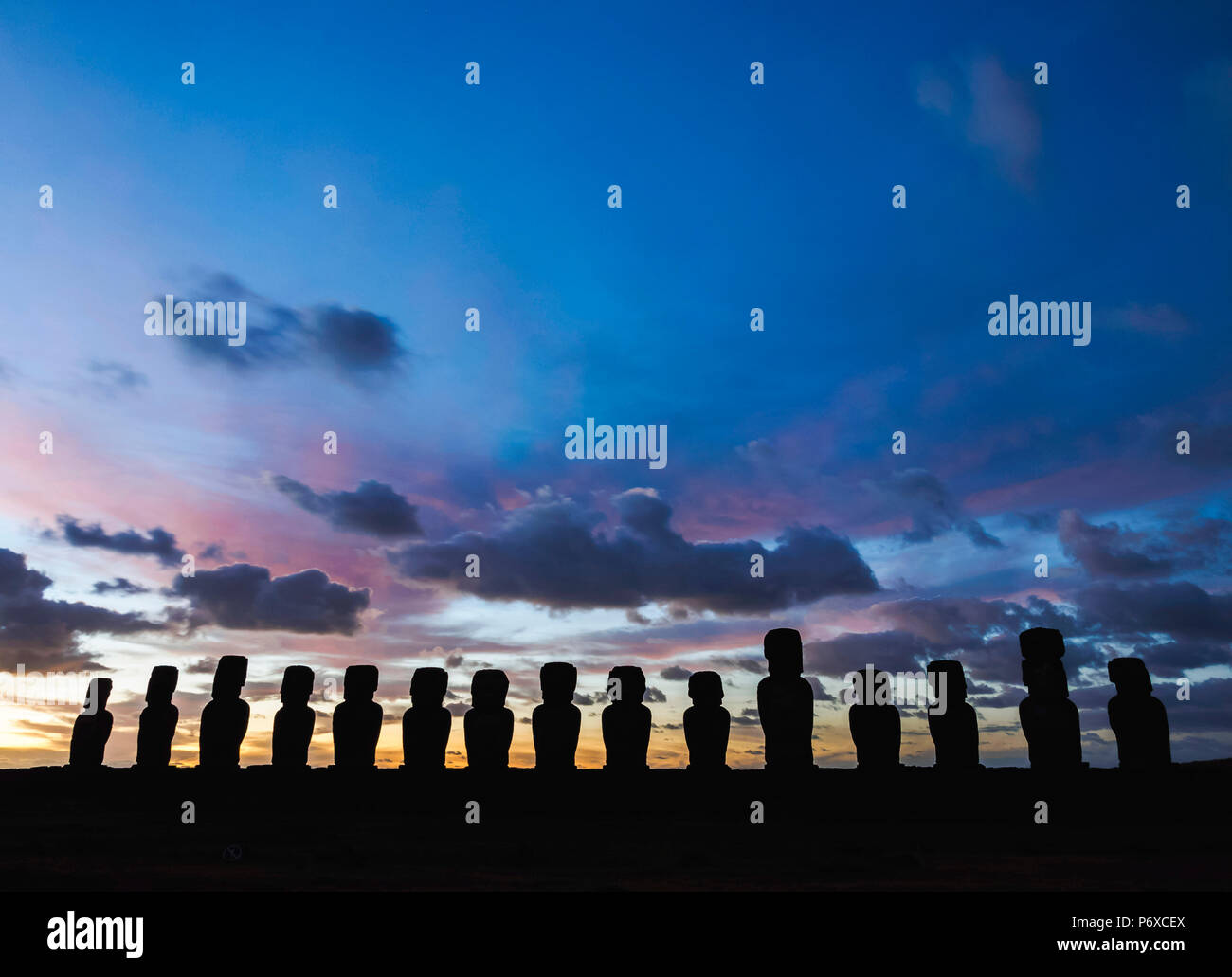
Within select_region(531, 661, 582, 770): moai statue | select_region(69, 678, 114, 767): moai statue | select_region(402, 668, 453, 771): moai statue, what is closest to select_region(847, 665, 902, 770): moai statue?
select_region(531, 661, 582, 770): moai statue

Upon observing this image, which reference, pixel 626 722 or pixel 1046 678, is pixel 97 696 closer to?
pixel 626 722

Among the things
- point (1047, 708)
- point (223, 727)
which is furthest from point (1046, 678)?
point (223, 727)

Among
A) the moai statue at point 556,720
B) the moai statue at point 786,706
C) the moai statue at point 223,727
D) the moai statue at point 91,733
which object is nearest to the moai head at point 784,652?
the moai statue at point 786,706

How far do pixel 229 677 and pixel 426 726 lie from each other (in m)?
5.57

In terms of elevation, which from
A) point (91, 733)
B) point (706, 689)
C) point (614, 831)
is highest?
point (706, 689)

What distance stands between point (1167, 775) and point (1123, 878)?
748 cm

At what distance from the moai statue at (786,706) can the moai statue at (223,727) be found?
12.3 metres

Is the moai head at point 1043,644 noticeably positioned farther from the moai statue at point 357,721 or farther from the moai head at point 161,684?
the moai head at point 161,684

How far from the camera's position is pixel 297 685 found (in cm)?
2289

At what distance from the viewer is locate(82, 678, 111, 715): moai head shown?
24.8m
